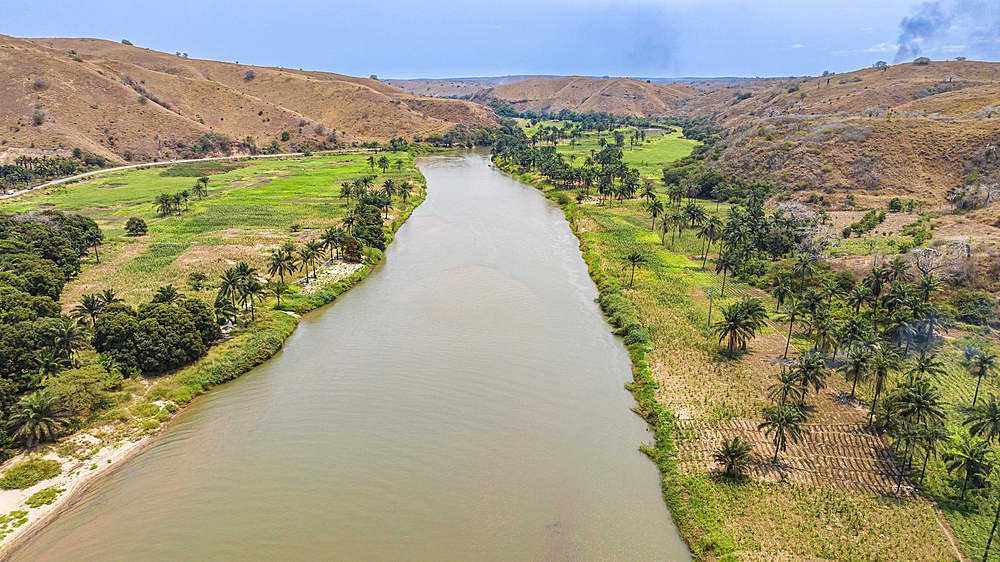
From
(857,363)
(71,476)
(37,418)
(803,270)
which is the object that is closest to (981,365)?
(857,363)

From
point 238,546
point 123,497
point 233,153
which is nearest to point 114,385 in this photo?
point 123,497

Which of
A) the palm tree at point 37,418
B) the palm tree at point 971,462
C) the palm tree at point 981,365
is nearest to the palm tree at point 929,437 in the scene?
the palm tree at point 971,462

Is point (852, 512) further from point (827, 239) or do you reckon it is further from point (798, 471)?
point (827, 239)

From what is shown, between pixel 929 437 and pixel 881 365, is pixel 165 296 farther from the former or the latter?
pixel 929 437

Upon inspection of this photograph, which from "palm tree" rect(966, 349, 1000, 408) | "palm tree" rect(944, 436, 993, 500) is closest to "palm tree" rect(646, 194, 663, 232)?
"palm tree" rect(966, 349, 1000, 408)

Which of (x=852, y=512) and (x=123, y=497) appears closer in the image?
(x=852, y=512)

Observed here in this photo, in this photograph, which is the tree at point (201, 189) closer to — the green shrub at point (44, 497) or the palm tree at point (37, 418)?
the palm tree at point (37, 418)

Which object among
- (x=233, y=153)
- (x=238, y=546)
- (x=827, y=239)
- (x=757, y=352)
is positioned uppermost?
(x=233, y=153)
